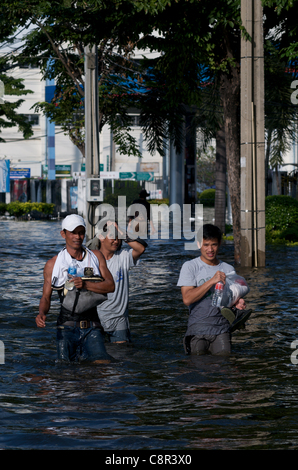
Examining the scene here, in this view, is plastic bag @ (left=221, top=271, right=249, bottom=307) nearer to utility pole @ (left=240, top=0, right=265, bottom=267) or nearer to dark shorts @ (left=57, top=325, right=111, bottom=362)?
dark shorts @ (left=57, top=325, right=111, bottom=362)

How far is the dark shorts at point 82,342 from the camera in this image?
7469 millimetres

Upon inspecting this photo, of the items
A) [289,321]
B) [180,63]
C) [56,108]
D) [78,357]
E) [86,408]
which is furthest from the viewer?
[56,108]

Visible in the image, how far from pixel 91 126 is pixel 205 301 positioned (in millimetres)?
13796

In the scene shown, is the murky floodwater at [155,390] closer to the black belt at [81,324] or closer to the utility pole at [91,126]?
the black belt at [81,324]

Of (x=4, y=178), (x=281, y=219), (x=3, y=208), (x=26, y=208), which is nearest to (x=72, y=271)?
(x=281, y=219)

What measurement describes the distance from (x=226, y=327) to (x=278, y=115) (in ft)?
60.7

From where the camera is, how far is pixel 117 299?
28.4 feet

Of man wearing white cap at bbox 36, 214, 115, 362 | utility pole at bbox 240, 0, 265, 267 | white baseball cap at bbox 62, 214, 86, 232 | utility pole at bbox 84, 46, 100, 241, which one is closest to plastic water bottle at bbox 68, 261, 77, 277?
man wearing white cap at bbox 36, 214, 115, 362

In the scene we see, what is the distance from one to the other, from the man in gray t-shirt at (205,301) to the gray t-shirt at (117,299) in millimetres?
834

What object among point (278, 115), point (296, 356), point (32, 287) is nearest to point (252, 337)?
point (296, 356)

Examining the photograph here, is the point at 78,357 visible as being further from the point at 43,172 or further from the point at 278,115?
the point at 43,172

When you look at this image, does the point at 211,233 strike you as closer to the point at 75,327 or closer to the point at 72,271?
the point at 72,271

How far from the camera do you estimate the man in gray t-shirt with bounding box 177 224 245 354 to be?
800 cm

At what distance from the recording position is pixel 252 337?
387 inches
